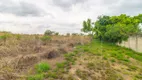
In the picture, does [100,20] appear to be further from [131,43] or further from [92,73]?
[92,73]

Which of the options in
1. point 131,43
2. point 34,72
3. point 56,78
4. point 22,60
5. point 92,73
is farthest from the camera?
point 131,43

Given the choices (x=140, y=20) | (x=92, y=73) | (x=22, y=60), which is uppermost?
(x=140, y=20)

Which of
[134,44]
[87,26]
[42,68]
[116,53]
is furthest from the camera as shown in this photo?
[87,26]

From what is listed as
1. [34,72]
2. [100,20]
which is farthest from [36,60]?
[100,20]

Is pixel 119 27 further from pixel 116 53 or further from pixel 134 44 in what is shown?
pixel 116 53

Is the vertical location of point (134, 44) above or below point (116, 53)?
above

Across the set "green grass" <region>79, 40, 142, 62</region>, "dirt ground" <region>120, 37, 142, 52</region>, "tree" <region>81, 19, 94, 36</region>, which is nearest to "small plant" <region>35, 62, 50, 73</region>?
"green grass" <region>79, 40, 142, 62</region>

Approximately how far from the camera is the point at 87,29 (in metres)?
31.2

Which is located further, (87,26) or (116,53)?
(87,26)

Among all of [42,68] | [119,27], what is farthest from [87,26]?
[42,68]

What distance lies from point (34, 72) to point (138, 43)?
32.5 ft

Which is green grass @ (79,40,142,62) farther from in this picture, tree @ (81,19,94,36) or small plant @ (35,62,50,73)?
tree @ (81,19,94,36)

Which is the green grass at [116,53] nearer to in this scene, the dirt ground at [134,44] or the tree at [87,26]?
the dirt ground at [134,44]

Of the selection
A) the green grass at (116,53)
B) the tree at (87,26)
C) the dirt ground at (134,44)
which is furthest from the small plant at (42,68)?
the tree at (87,26)
